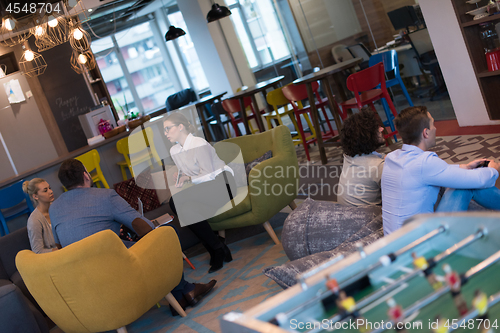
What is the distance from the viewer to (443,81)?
16.8 ft

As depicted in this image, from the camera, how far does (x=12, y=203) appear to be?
519 centimetres

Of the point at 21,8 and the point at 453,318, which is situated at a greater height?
the point at 21,8

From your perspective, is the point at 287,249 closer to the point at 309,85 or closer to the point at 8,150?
the point at 309,85

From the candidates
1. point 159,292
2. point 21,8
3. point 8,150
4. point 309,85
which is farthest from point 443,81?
point 8,150

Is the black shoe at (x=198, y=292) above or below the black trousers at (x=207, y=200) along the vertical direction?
below

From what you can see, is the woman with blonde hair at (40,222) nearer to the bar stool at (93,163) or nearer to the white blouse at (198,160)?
the white blouse at (198,160)

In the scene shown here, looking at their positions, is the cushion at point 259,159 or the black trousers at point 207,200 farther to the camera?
the cushion at point 259,159

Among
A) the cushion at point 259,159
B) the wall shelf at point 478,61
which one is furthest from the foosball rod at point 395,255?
the wall shelf at point 478,61

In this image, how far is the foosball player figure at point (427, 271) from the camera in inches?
41.8

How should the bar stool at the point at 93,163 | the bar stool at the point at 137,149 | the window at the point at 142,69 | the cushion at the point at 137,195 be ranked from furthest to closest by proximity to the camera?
1. the window at the point at 142,69
2. the bar stool at the point at 137,149
3. the bar stool at the point at 93,163
4. the cushion at the point at 137,195

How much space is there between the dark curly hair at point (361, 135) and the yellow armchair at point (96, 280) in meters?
Answer: 1.37

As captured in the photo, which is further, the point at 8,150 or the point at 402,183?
the point at 8,150

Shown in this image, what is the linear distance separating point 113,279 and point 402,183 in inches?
65.8

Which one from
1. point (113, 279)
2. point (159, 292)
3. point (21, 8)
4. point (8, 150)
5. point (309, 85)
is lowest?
point (159, 292)
